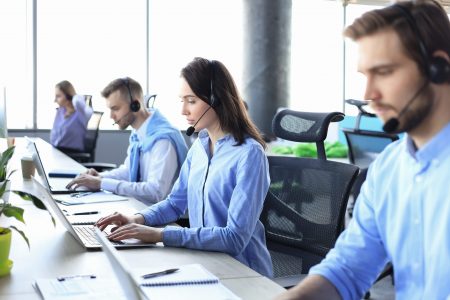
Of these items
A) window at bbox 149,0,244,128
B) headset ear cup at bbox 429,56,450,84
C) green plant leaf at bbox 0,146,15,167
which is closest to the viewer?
headset ear cup at bbox 429,56,450,84

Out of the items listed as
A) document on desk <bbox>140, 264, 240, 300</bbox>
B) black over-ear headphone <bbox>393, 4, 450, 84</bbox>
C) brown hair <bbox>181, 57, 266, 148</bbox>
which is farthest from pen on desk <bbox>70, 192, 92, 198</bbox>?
black over-ear headphone <bbox>393, 4, 450, 84</bbox>

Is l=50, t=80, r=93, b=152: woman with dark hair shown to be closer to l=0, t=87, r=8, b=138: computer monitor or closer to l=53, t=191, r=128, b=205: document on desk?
l=0, t=87, r=8, b=138: computer monitor

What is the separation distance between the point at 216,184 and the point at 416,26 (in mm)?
1059

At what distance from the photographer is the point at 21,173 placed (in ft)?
11.4

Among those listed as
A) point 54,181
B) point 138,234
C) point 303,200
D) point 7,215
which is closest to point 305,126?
point 303,200

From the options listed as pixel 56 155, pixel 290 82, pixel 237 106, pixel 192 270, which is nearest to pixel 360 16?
pixel 192 270

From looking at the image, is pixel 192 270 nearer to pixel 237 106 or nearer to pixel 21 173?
pixel 237 106

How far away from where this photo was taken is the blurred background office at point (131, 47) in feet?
22.1

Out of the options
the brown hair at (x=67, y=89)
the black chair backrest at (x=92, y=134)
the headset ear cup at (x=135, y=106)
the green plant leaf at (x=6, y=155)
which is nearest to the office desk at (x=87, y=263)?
the green plant leaf at (x=6, y=155)

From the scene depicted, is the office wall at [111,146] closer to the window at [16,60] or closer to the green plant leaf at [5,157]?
the window at [16,60]

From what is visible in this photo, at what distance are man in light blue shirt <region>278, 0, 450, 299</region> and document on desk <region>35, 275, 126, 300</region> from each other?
0.43 m

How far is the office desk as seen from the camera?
56.0 inches

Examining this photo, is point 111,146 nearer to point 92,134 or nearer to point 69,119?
point 69,119

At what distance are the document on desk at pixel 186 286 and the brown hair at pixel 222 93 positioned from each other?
69 centimetres
